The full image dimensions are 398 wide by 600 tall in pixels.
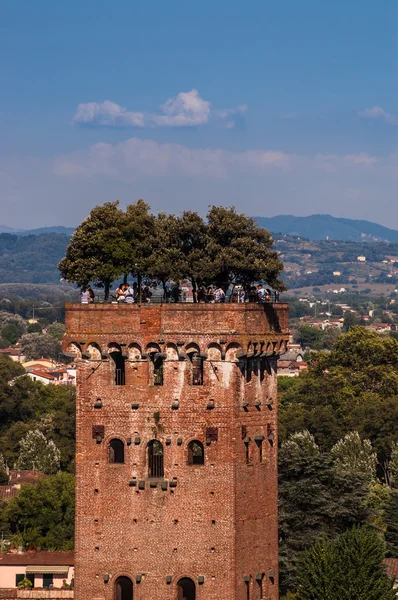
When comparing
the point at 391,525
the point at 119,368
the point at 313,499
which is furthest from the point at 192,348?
the point at 391,525

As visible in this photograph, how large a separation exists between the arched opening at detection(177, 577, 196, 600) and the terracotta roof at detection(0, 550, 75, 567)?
32.7 metres

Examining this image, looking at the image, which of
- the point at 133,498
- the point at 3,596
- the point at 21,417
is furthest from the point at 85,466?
the point at 21,417

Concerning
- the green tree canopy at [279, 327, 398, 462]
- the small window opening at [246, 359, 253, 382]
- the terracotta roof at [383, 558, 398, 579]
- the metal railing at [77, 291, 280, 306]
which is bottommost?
the terracotta roof at [383, 558, 398, 579]

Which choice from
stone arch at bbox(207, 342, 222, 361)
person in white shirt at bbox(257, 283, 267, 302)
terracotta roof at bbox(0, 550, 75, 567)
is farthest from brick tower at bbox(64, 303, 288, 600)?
terracotta roof at bbox(0, 550, 75, 567)

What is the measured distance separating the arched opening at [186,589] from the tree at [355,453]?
184ft

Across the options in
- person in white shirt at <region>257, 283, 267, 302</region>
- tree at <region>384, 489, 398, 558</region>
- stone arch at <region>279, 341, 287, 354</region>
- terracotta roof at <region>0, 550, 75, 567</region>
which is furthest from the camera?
tree at <region>384, 489, 398, 558</region>

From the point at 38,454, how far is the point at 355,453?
22.9 metres

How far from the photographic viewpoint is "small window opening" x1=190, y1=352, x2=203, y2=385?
45.5 meters

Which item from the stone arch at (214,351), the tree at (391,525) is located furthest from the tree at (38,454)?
the stone arch at (214,351)

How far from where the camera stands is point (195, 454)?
152 ft

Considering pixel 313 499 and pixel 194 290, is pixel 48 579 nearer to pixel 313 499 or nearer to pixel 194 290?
pixel 313 499

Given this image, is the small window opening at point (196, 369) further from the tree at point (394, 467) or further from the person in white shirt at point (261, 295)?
the tree at point (394, 467)

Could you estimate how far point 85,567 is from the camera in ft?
151

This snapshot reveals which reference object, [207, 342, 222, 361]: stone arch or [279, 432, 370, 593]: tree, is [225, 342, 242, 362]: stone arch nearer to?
[207, 342, 222, 361]: stone arch
